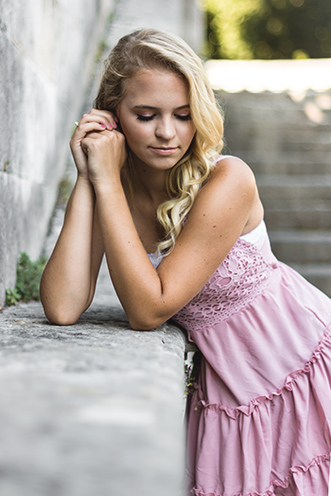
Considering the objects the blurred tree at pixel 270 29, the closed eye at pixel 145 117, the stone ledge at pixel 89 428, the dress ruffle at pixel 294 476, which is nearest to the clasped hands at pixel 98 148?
the closed eye at pixel 145 117

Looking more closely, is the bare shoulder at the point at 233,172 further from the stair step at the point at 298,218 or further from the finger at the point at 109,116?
the stair step at the point at 298,218

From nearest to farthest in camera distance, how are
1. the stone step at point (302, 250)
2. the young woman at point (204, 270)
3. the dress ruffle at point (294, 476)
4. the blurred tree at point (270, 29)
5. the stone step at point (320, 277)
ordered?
the young woman at point (204, 270), the dress ruffle at point (294, 476), the stone step at point (320, 277), the stone step at point (302, 250), the blurred tree at point (270, 29)

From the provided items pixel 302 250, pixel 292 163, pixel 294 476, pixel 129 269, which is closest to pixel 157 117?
pixel 129 269

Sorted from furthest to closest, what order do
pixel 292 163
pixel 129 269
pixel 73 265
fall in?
pixel 292 163, pixel 73 265, pixel 129 269

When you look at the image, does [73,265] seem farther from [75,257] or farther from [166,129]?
[166,129]

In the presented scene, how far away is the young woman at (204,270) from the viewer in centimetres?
179

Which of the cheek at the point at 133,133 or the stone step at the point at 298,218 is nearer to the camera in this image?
the cheek at the point at 133,133

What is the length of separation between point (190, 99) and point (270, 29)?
18734mm

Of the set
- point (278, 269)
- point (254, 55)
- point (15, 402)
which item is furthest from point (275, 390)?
point (254, 55)

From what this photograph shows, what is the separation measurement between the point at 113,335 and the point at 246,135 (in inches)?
187

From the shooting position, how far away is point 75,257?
1900 mm

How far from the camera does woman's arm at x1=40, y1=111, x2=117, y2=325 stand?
6.05ft

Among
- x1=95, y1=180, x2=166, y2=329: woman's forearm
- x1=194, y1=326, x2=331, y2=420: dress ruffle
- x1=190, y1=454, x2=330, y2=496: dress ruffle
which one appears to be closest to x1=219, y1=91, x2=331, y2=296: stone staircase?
x1=194, y1=326, x2=331, y2=420: dress ruffle

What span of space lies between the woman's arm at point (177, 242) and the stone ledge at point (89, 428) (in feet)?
1.82
